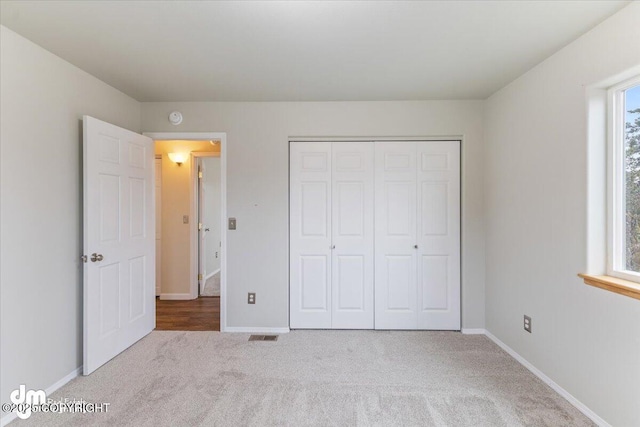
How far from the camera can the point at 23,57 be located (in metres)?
2.01

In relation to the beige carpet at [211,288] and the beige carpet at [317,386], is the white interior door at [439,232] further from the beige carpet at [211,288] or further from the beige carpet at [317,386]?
the beige carpet at [211,288]

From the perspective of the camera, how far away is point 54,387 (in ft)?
7.22

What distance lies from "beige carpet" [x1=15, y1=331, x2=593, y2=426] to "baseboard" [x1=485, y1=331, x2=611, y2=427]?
1.8 inches

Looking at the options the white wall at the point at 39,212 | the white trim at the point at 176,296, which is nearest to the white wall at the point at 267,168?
the white wall at the point at 39,212

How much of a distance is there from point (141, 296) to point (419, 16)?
Result: 3229mm

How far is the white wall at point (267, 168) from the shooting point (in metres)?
3.22

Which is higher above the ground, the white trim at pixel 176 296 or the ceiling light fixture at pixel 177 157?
the ceiling light fixture at pixel 177 157

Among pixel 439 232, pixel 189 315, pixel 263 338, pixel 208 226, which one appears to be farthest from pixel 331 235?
pixel 208 226

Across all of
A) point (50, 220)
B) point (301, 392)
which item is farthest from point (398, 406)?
point (50, 220)

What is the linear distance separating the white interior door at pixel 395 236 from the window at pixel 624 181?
157 cm

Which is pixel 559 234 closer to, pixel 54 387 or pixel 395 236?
pixel 395 236

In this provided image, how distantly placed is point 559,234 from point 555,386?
1.06 metres

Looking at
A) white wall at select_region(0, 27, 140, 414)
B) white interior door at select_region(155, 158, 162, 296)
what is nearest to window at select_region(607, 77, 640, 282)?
white wall at select_region(0, 27, 140, 414)

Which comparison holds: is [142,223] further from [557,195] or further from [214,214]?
[557,195]
